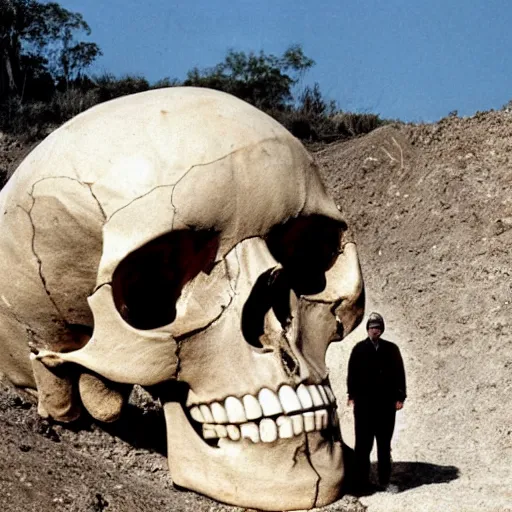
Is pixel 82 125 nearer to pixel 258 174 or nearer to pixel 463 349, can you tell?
pixel 258 174

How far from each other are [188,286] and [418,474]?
2.31 metres

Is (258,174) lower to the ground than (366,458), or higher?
higher

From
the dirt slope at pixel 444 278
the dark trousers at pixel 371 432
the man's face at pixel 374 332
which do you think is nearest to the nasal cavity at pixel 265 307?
the man's face at pixel 374 332

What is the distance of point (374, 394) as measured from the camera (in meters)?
5.18

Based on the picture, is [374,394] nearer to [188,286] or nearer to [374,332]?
[374,332]

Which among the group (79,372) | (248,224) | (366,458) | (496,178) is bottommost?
(366,458)

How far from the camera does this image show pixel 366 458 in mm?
5125

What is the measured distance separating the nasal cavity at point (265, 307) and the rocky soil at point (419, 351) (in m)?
0.74

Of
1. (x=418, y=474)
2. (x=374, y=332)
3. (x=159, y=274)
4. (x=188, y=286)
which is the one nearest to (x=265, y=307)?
(x=188, y=286)

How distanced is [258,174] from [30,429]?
1602mm

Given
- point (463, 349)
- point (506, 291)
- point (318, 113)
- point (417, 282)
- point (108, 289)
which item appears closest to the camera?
point (108, 289)

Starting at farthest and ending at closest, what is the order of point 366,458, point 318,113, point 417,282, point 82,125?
1. point 318,113
2. point 417,282
3. point 366,458
4. point 82,125

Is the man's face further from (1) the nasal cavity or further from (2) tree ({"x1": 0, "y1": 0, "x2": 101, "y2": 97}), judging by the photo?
(2) tree ({"x1": 0, "y1": 0, "x2": 101, "y2": 97})

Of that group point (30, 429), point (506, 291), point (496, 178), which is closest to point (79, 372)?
point (30, 429)
